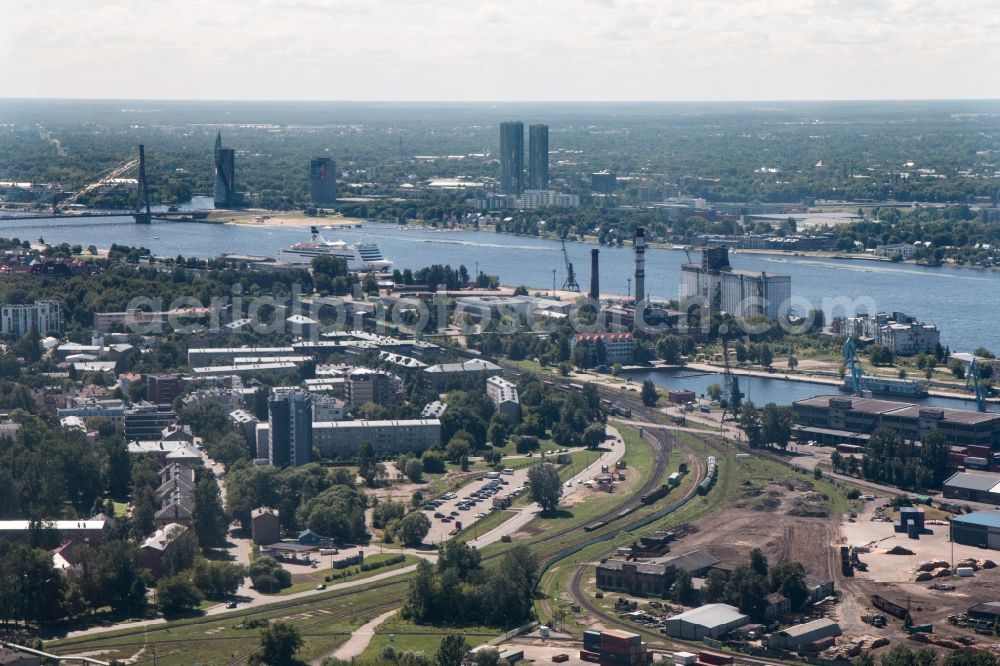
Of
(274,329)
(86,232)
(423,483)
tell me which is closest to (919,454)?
(423,483)

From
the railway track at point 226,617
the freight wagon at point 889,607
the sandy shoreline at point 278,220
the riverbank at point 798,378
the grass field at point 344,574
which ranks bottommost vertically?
the sandy shoreline at point 278,220

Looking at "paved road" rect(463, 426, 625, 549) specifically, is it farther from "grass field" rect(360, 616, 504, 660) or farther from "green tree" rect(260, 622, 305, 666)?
"green tree" rect(260, 622, 305, 666)

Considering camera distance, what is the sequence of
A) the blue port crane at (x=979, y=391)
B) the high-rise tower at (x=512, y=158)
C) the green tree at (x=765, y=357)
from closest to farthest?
the blue port crane at (x=979, y=391) < the green tree at (x=765, y=357) < the high-rise tower at (x=512, y=158)

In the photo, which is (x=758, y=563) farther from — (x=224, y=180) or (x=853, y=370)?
(x=224, y=180)

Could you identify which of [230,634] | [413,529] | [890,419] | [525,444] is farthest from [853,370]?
[230,634]

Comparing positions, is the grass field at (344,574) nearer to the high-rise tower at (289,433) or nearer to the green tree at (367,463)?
→ the green tree at (367,463)

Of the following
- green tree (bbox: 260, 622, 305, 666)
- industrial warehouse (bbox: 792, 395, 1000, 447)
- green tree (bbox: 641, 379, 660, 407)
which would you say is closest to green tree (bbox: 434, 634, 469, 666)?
green tree (bbox: 260, 622, 305, 666)

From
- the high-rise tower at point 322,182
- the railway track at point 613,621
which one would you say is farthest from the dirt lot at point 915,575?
the high-rise tower at point 322,182

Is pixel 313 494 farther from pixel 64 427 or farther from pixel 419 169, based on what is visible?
pixel 419 169
